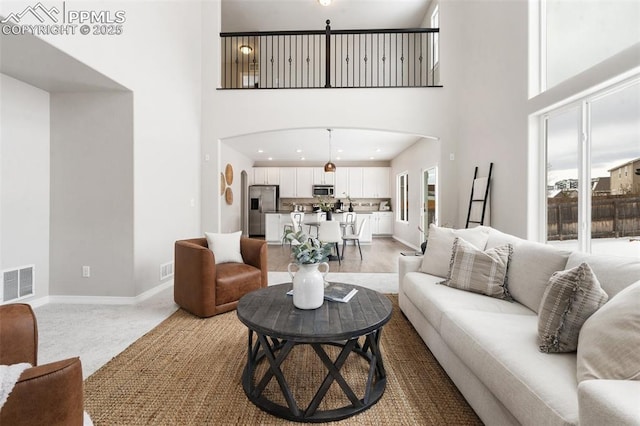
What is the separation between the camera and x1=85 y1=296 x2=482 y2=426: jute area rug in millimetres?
1619

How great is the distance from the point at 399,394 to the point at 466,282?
1018mm

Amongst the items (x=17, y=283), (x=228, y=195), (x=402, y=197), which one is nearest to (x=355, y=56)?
(x=402, y=197)

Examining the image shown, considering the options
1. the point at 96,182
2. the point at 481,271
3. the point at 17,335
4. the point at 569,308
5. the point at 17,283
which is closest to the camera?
the point at 17,335

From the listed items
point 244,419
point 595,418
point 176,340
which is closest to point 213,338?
point 176,340

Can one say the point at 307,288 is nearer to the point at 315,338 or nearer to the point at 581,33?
the point at 315,338

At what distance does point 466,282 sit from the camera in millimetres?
2365

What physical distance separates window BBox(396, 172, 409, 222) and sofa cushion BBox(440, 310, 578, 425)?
266 inches

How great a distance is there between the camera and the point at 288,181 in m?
10.4

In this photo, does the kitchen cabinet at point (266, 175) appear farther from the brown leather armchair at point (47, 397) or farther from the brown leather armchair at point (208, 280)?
the brown leather armchair at point (47, 397)

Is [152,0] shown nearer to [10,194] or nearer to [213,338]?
[10,194]

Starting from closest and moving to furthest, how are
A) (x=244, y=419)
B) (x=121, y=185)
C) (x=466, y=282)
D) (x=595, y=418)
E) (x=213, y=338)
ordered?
(x=595, y=418) < (x=244, y=419) < (x=466, y=282) < (x=213, y=338) < (x=121, y=185)

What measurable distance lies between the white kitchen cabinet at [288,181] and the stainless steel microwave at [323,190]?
0.71 m

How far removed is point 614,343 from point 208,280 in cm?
279

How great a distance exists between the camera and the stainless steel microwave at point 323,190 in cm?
1017
